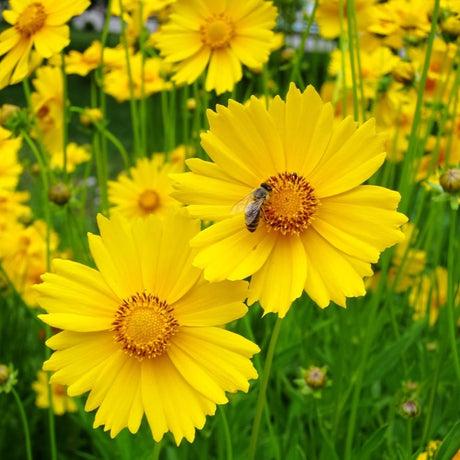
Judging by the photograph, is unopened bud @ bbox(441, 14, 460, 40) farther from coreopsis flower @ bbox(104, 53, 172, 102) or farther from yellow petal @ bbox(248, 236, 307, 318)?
coreopsis flower @ bbox(104, 53, 172, 102)

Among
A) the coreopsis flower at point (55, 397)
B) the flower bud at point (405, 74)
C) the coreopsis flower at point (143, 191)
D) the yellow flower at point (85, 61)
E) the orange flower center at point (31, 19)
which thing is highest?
the orange flower center at point (31, 19)

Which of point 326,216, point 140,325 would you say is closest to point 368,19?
point 326,216

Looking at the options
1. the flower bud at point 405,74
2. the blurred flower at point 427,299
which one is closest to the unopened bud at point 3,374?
the flower bud at point 405,74

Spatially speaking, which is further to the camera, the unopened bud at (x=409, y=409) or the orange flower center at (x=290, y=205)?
the unopened bud at (x=409, y=409)

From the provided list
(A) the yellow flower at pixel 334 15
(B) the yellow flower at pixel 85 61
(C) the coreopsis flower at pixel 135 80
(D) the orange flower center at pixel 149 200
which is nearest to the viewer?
(A) the yellow flower at pixel 334 15

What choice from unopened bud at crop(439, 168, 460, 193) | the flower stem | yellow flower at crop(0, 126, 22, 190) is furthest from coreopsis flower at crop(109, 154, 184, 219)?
the flower stem

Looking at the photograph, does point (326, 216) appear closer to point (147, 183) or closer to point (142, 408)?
point (142, 408)

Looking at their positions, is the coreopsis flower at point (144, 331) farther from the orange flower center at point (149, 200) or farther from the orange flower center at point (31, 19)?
the orange flower center at point (149, 200)
